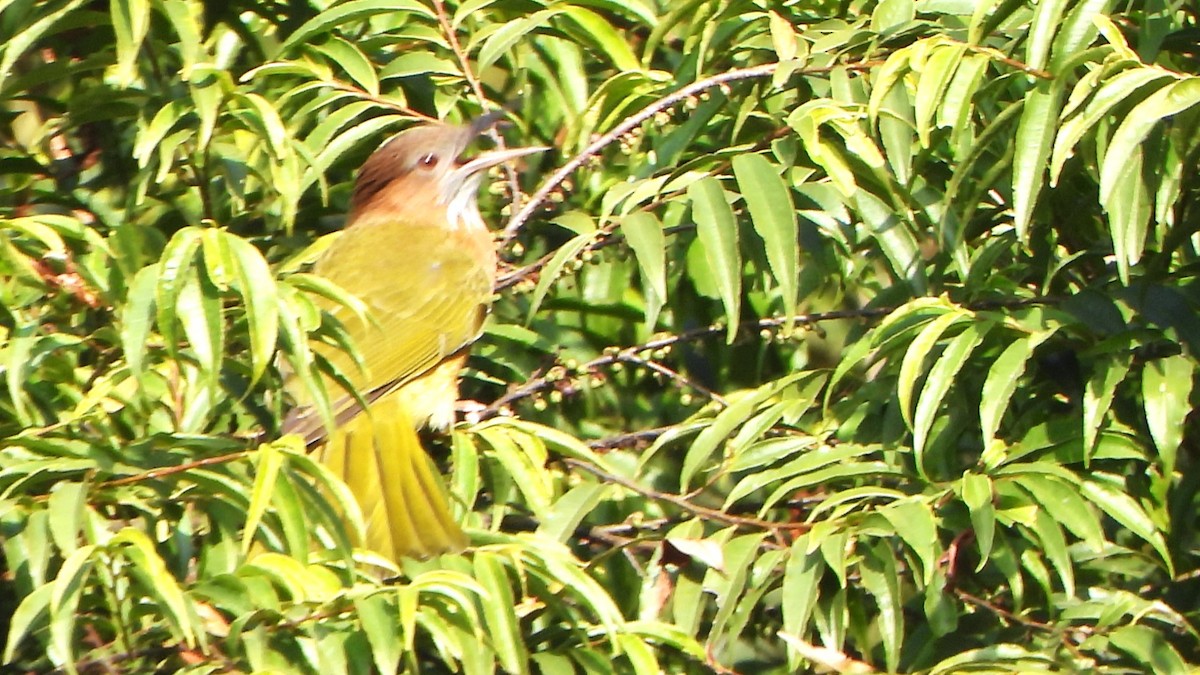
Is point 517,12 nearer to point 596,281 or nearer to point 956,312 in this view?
point 596,281

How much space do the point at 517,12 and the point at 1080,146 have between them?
1.35m

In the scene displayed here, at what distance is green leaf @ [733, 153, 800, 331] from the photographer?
289 centimetres

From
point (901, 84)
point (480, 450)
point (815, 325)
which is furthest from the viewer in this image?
point (815, 325)

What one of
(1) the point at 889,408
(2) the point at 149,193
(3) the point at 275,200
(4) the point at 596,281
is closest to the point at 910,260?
(1) the point at 889,408

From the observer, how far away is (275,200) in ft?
12.3

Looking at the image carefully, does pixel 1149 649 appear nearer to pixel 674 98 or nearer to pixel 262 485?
pixel 674 98

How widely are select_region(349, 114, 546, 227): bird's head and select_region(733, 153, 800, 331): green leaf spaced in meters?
1.66

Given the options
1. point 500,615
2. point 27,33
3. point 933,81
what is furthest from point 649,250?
point 27,33

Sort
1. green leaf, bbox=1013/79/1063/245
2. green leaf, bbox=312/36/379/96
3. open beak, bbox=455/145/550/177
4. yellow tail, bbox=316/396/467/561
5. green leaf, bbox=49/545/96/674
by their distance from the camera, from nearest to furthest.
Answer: green leaf, bbox=49/545/96/674, green leaf, bbox=1013/79/1063/245, yellow tail, bbox=316/396/467/561, green leaf, bbox=312/36/379/96, open beak, bbox=455/145/550/177

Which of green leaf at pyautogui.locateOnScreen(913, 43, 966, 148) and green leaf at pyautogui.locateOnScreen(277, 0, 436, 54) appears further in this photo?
green leaf at pyautogui.locateOnScreen(277, 0, 436, 54)

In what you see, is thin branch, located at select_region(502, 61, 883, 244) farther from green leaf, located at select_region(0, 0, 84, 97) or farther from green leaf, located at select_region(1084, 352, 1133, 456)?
green leaf, located at select_region(0, 0, 84, 97)

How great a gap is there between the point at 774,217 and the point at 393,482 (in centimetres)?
119

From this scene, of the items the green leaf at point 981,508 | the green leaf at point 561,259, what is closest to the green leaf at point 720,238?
the green leaf at point 561,259

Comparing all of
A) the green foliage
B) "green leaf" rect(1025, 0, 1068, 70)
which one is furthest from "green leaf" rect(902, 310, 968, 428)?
"green leaf" rect(1025, 0, 1068, 70)
